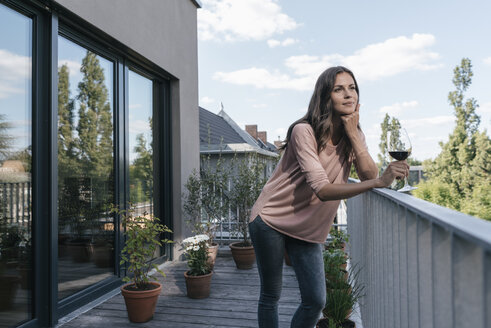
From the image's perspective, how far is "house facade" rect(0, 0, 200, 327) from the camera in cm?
257

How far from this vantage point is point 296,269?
179 cm

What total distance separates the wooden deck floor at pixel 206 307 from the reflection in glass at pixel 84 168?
14.9 inches

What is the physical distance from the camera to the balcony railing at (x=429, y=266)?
68cm

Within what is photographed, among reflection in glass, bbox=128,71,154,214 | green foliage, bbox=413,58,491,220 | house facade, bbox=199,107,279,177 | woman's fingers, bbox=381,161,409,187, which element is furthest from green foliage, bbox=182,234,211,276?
green foliage, bbox=413,58,491,220

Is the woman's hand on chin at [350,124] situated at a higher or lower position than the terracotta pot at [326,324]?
higher

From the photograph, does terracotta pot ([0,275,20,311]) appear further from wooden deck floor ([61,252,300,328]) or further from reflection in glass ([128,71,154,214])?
reflection in glass ([128,71,154,214])

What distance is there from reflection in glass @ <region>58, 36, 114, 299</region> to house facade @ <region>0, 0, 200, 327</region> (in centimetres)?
1

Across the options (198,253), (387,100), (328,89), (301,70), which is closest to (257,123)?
(301,70)

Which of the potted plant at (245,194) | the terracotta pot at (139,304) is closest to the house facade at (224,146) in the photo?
the potted plant at (245,194)

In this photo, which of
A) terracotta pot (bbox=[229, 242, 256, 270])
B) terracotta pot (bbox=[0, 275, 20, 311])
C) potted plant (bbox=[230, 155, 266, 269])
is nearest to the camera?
terracotta pot (bbox=[0, 275, 20, 311])

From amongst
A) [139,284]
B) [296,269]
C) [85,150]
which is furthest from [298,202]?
[85,150]

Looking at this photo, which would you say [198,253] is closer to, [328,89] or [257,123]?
[328,89]

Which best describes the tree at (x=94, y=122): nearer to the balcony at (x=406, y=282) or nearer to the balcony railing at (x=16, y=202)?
the balcony railing at (x=16, y=202)

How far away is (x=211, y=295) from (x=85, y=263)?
1.20m
